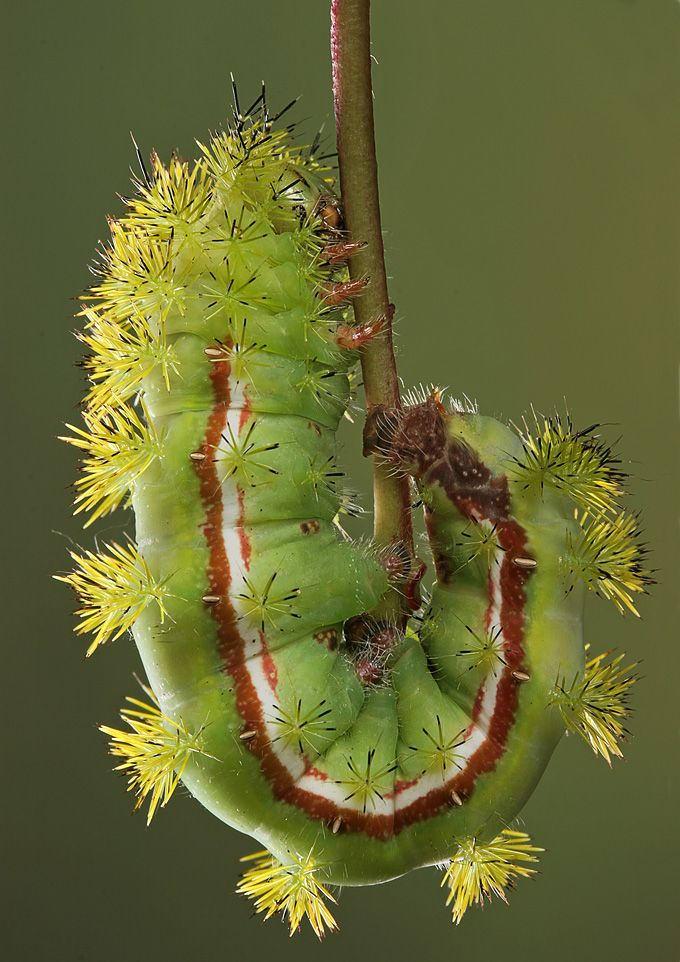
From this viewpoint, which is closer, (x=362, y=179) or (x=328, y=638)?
(x=362, y=179)

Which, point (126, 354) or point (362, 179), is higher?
point (362, 179)

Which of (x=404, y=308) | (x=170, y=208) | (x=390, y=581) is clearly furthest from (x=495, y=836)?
(x=404, y=308)

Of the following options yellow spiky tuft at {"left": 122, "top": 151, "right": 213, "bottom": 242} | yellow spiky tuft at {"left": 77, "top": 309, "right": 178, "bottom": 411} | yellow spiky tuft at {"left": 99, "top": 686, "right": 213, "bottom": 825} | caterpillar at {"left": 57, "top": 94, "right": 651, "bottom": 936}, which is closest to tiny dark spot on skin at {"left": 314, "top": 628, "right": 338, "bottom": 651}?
caterpillar at {"left": 57, "top": 94, "right": 651, "bottom": 936}

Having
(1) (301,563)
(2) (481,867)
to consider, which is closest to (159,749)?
(1) (301,563)

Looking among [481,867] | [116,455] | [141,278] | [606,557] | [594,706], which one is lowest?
[481,867]

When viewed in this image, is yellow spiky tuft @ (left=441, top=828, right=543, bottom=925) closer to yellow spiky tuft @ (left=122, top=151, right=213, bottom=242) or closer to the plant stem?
the plant stem

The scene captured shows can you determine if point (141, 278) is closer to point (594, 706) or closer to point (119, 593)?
point (119, 593)
